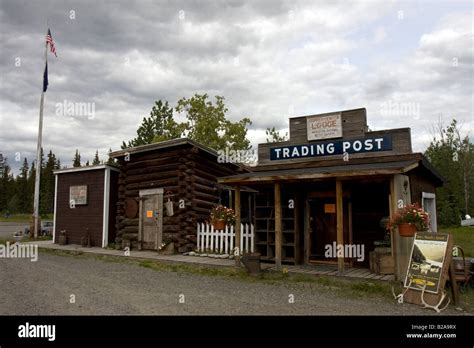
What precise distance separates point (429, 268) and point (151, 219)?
10.2m

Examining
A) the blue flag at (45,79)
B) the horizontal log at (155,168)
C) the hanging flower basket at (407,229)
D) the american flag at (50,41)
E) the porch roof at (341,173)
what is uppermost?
the american flag at (50,41)

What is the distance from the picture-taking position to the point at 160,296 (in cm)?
741

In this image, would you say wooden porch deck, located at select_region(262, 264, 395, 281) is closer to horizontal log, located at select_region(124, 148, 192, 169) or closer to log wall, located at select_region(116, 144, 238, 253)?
log wall, located at select_region(116, 144, 238, 253)

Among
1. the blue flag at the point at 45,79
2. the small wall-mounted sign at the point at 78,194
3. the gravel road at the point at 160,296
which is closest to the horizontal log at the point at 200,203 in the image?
the gravel road at the point at 160,296

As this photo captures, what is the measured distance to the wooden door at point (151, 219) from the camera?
1412 centimetres

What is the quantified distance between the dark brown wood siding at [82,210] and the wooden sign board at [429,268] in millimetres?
13073

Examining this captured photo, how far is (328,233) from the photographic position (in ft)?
Result: 36.2

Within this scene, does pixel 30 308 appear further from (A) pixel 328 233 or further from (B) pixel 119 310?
(A) pixel 328 233

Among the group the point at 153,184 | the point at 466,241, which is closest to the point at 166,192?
the point at 153,184

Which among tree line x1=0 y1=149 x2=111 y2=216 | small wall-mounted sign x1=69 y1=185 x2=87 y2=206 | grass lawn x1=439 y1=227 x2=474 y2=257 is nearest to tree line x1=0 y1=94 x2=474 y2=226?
grass lawn x1=439 y1=227 x2=474 y2=257

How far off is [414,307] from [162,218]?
9541mm

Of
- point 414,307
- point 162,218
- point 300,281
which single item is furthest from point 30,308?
point 162,218

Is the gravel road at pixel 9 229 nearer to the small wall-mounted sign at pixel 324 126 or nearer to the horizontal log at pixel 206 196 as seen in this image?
the horizontal log at pixel 206 196

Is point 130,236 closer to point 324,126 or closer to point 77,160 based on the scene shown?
point 324,126
